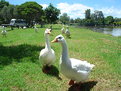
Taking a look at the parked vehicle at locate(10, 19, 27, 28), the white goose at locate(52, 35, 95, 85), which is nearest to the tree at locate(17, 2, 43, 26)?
the parked vehicle at locate(10, 19, 27, 28)

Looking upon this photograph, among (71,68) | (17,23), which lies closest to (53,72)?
(71,68)

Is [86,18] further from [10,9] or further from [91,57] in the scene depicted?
[91,57]

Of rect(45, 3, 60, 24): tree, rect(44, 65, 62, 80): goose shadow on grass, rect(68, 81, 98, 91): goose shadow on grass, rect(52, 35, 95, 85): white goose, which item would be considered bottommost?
rect(68, 81, 98, 91): goose shadow on grass

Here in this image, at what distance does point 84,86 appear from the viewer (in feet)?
20.9

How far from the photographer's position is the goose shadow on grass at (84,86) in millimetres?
6121

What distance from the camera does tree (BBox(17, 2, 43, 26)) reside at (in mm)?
57003

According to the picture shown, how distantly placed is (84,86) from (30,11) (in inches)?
2063

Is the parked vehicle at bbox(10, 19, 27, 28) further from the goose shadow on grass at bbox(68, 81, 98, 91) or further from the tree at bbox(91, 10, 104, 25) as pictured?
the tree at bbox(91, 10, 104, 25)

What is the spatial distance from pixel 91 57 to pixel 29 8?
50057mm

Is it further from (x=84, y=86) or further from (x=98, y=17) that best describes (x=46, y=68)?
(x=98, y=17)

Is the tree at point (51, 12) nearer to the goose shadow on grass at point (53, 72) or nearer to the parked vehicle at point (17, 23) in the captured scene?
the parked vehicle at point (17, 23)

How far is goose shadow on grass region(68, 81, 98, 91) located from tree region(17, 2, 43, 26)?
51916 millimetres

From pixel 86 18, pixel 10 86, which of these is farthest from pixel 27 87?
pixel 86 18

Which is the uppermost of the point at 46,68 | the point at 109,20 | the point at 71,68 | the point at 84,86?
the point at 109,20
